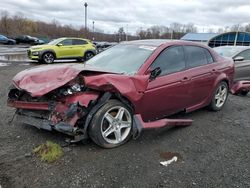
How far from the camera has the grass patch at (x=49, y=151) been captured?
3264 millimetres

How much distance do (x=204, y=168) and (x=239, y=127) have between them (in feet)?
6.67

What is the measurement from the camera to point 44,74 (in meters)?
3.74

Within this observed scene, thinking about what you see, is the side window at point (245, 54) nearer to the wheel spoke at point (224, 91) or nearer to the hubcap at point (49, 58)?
the wheel spoke at point (224, 91)

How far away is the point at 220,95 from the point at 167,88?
2192 mm

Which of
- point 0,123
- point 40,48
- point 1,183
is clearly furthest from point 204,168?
point 40,48

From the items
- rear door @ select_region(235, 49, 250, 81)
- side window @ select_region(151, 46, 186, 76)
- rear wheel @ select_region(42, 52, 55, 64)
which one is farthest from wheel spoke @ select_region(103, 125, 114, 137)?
rear wheel @ select_region(42, 52, 55, 64)

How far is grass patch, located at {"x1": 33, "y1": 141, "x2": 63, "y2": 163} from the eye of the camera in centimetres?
326

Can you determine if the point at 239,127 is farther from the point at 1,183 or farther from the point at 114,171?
the point at 1,183

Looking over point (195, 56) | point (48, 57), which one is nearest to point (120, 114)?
point (195, 56)

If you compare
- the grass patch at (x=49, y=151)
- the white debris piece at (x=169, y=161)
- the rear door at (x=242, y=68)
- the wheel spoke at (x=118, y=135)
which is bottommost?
the white debris piece at (x=169, y=161)

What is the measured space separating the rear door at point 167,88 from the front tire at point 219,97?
46.6 inches

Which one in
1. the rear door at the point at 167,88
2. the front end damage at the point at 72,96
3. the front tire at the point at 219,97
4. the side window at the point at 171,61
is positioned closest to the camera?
the front end damage at the point at 72,96

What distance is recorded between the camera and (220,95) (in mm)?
5809

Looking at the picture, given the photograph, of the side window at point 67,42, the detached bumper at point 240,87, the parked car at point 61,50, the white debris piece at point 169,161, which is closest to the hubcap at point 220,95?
the detached bumper at point 240,87
